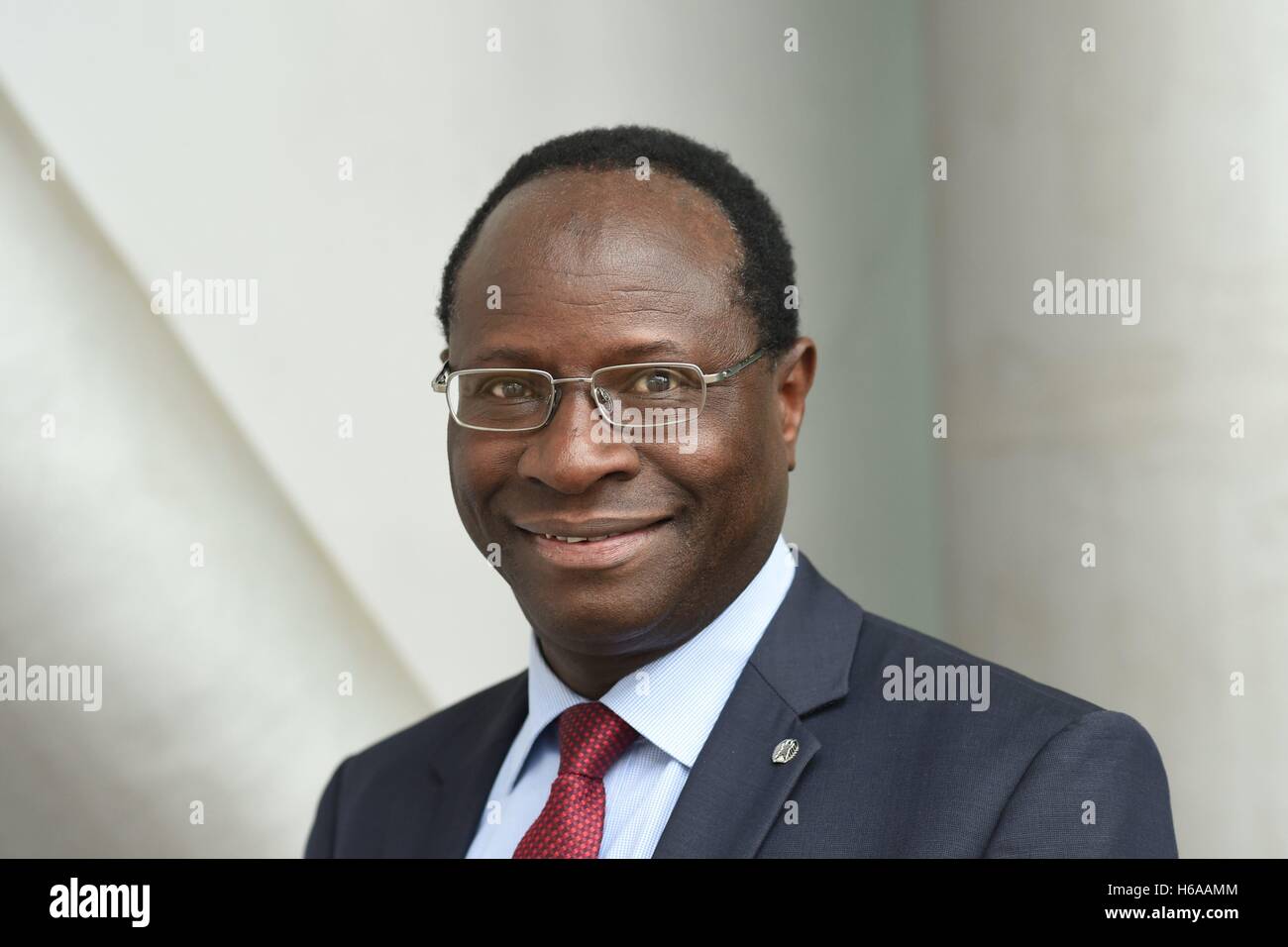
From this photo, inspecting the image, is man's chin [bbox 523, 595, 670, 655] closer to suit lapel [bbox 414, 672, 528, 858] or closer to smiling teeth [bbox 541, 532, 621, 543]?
smiling teeth [bbox 541, 532, 621, 543]

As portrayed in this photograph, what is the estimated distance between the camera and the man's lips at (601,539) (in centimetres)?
157

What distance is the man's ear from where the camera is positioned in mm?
1754

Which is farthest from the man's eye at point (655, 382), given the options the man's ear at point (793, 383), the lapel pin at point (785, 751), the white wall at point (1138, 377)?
the white wall at point (1138, 377)

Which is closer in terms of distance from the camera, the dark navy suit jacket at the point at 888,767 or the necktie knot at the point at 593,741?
the dark navy suit jacket at the point at 888,767

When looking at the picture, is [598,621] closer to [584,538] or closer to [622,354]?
[584,538]

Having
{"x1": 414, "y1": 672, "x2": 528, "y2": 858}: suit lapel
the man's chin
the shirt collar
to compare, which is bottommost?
{"x1": 414, "y1": 672, "x2": 528, "y2": 858}: suit lapel

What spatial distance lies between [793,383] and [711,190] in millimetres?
269

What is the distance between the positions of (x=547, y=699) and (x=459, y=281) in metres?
0.54

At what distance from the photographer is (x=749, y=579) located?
1693 mm

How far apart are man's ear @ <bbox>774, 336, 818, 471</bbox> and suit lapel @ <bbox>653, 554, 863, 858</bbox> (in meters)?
0.19

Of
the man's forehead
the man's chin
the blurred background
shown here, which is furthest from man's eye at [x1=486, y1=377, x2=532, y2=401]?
the blurred background

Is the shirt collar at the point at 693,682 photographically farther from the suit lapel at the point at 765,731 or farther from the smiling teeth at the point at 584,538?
the smiling teeth at the point at 584,538
